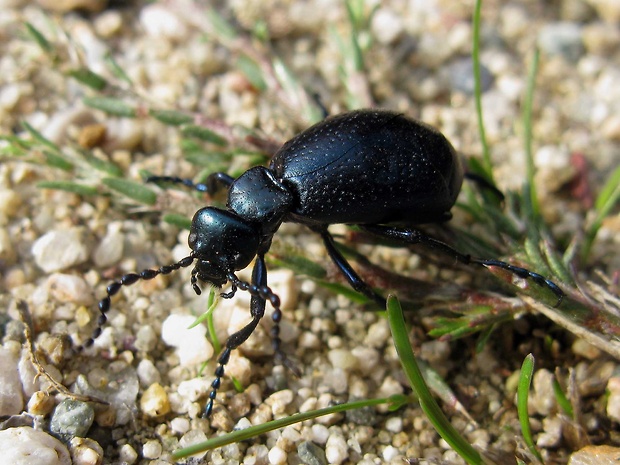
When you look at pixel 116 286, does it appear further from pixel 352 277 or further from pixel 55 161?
pixel 352 277

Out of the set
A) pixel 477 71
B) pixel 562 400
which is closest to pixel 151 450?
pixel 562 400

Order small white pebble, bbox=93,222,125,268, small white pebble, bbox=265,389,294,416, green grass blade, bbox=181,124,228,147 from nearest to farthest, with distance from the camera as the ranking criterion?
small white pebble, bbox=265,389,294,416, small white pebble, bbox=93,222,125,268, green grass blade, bbox=181,124,228,147

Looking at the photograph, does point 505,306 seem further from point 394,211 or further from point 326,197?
point 326,197

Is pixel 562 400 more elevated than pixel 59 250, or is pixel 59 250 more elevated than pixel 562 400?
pixel 59 250

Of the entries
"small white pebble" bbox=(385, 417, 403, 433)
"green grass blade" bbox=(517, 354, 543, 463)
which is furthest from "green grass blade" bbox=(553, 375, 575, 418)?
"small white pebble" bbox=(385, 417, 403, 433)

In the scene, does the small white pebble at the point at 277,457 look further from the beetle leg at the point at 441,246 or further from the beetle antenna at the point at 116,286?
the beetle leg at the point at 441,246

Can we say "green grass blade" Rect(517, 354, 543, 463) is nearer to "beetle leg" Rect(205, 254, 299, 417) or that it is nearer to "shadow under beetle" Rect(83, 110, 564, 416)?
"shadow under beetle" Rect(83, 110, 564, 416)

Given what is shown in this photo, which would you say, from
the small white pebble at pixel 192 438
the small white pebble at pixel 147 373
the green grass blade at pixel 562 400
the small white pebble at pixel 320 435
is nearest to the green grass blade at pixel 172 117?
the small white pebble at pixel 147 373
